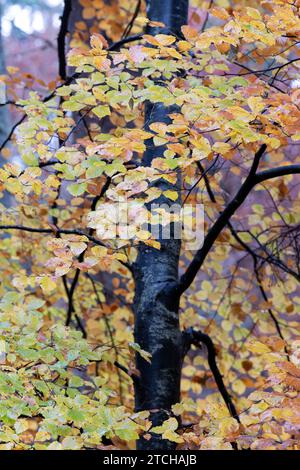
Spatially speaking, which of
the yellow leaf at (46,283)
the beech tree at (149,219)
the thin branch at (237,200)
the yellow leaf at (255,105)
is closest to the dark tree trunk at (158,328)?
the beech tree at (149,219)

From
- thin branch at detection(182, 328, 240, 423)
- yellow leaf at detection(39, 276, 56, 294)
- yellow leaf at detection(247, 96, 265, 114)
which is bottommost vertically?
yellow leaf at detection(39, 276, 56, 294)

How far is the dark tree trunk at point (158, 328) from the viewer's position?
3064mm

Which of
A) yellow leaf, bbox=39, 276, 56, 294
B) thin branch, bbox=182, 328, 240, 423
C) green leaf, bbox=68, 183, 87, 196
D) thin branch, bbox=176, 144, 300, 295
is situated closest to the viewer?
yellow leaf, bbox=39, 276, 56, 294

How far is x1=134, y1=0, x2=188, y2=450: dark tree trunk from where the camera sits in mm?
3064

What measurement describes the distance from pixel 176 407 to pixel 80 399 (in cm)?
61

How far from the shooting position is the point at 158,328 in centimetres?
311

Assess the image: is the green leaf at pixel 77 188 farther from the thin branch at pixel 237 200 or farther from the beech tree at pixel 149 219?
the thin branch at pixel 237 200

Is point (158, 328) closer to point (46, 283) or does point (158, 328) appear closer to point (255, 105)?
point (46, 283)

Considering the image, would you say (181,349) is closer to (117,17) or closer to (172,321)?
(172,321)

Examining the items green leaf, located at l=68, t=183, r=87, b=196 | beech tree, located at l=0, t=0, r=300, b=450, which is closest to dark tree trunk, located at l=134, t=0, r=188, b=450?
beech tree, located at l=0, t=0, r=300, b=450

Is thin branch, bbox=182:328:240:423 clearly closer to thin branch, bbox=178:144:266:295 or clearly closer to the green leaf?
thin branch, bbox=178:144:266:295

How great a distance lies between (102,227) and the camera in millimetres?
2072

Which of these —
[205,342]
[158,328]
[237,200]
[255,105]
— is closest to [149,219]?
[255,105]
